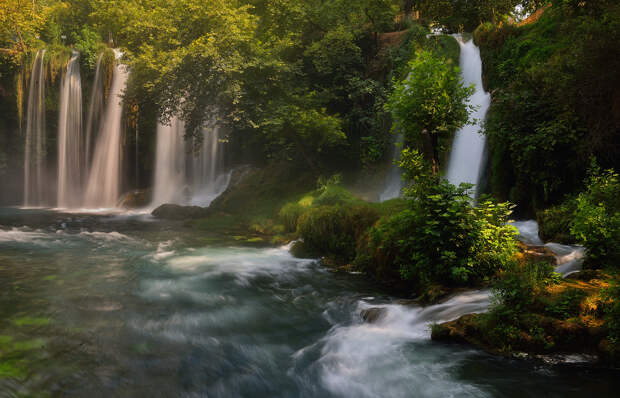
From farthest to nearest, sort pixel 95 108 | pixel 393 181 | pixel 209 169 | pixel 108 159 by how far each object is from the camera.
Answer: pixel 108 159, pixel 209 169, pixel 95 108, pixel 393 181

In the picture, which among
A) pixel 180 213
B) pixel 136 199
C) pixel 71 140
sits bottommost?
pixel 180 213

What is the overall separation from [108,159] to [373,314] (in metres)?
24.3

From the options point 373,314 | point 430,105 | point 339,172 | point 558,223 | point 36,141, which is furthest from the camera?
point 36,141

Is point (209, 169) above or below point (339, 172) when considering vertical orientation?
above

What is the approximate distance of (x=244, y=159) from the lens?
82.7 ft

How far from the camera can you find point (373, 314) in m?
6.28

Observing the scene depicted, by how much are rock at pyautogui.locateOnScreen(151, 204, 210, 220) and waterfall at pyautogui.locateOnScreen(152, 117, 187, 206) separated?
21.7 feet

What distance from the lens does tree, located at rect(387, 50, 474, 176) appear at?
798cm

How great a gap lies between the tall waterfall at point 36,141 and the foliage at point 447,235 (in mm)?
25487

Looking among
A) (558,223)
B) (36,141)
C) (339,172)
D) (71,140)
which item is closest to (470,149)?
(558,223)

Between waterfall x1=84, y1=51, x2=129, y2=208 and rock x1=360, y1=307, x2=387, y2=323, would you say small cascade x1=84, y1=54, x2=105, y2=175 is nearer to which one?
waterfall x1=84, y1=51, x2=129, y2=208

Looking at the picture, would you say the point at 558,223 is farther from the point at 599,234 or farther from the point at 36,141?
the point at 36,141

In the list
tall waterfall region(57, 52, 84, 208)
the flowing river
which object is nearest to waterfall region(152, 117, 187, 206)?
tall waterfall region(57, 52, 84, 208)

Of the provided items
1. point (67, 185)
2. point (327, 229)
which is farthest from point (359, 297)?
point (67, 185)
